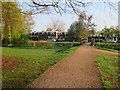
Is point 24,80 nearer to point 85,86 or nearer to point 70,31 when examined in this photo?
point 85,86

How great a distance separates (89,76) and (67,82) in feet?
6.75

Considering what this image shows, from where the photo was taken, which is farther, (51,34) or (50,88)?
(51,34)

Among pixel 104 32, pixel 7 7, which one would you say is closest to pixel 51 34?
pixel 104 32

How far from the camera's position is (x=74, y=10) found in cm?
1108

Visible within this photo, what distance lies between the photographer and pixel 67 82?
1127 cm

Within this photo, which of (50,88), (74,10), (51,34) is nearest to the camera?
(50,88)

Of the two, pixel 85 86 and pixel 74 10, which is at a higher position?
pixel 74 10

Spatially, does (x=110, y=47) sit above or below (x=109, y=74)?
below

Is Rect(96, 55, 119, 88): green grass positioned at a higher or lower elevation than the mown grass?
higher

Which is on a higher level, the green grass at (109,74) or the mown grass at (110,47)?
the green grass at (109,74)

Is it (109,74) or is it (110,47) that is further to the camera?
(110,47)

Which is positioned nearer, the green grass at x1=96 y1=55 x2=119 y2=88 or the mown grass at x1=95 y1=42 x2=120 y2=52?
the green grass at x1=96 y1=55 x2=119 y2=88

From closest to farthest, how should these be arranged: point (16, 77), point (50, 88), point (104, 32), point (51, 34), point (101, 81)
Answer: point (50, 88), point (101, 81), point (16, 77), point (104, 32), point (51, 34)

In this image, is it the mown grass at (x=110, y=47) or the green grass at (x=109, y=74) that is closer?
the green grass at (x=109, y=74)
